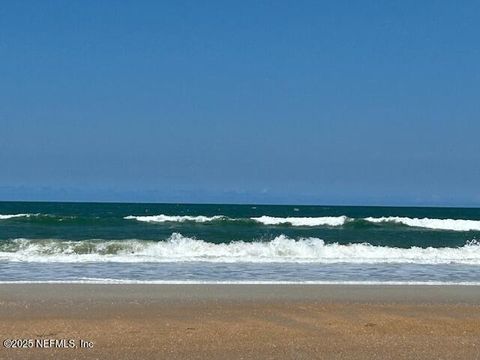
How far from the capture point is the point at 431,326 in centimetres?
878

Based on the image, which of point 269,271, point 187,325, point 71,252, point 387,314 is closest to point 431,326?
point 387,314

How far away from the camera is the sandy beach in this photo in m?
7.11

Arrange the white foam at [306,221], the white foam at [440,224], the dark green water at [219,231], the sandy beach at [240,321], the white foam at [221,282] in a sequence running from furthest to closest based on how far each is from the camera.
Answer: the white foam at [440,224], the white foam at [306,221], the dark green water at [219,231], the white foam at [221,282], the sandy beach at [240,321]

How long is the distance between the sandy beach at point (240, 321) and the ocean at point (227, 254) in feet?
6.74

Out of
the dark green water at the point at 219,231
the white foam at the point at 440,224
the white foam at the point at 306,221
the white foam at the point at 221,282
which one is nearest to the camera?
the white foam at the point at 221,282

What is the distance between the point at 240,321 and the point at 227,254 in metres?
13.4

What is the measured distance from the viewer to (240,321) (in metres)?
8.91

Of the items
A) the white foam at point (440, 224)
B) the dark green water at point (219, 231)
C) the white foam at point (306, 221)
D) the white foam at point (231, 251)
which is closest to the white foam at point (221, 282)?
the white foam at point (231, 251)

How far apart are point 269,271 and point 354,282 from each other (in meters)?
2.83

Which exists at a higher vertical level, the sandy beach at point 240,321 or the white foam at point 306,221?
the white foam at point 306,221

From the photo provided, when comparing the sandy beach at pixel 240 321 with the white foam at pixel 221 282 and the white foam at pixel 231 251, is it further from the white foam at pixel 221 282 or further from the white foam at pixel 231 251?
the white foam at pixel 231 251

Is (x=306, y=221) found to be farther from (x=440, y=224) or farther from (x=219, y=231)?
(x=219, y=231)

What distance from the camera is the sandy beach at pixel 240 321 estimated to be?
7113 mm

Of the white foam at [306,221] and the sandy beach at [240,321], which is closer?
the sandy beach at [240,321]
